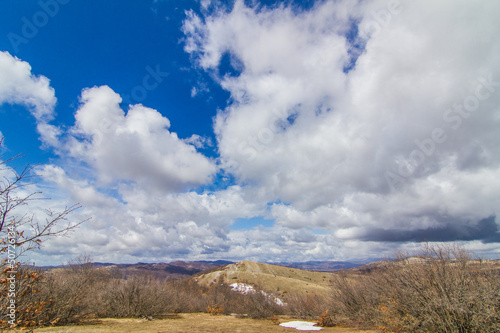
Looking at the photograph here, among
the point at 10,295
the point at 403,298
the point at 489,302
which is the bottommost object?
the point at 403,298

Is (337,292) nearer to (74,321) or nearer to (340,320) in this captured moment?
(340,320)

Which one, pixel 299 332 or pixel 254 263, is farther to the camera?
pixel 254 263

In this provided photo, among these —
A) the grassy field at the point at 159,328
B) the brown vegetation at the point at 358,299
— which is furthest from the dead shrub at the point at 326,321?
the grassy field at the point at 159,328

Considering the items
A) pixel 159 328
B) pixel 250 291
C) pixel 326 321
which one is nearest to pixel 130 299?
pixel 159 328

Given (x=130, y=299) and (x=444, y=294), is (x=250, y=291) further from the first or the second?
(x=444, y=294)

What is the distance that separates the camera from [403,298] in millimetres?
15406

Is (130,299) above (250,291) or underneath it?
above

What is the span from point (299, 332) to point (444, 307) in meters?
16.8

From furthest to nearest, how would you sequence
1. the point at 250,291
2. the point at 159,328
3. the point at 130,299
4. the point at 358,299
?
the point at 250,291 → the point at 130,299 → the point at 358,299 → the point at 159,328

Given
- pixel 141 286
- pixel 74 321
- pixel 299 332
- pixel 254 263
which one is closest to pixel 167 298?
pixel 141 286

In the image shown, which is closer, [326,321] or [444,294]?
[444,294]

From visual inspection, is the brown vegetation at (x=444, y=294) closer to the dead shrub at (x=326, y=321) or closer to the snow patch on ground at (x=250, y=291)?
the dead shrub at (x=326, y=321)

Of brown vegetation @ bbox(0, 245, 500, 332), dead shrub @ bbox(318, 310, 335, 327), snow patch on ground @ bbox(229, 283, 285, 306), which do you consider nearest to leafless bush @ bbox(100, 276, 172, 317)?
brown vegetation @ bbox(0, 245, 500, 332)

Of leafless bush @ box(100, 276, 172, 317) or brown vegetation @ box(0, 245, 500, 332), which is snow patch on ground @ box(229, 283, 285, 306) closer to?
brown vegetation @ box(0, 245, 500, 332)
